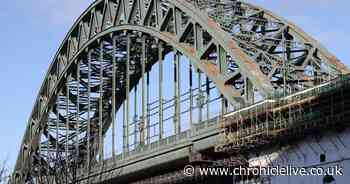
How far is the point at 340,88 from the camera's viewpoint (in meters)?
46.9

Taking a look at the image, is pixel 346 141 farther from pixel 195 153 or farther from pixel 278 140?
pixel 195 153

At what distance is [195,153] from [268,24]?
14.8 metres

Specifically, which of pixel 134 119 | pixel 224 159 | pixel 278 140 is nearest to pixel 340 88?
pixel 278 140

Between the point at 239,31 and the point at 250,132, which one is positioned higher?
the point at 239,31

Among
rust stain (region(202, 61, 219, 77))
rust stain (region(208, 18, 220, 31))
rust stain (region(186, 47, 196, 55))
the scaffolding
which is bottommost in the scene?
the scaffolding

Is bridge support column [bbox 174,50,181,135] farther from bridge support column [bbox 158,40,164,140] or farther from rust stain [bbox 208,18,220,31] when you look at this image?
rust stain [bbox 208,18,220,31]

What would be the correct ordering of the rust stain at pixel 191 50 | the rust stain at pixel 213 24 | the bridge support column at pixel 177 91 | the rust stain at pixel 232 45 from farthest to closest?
the bridge support column at pixel 177 91, the rust stain at pixel 191 50, the rust stain at pixel 213 24, the rust stain at pixel 232 45

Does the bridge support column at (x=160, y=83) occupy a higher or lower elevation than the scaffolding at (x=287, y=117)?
higher

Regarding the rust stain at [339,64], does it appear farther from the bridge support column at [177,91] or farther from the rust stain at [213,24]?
the bridge support column at [177,91]

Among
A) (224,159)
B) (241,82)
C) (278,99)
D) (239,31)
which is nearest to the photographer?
(278,99)

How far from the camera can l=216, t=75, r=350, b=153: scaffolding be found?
1858 inches

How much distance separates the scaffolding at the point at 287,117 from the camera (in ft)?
155

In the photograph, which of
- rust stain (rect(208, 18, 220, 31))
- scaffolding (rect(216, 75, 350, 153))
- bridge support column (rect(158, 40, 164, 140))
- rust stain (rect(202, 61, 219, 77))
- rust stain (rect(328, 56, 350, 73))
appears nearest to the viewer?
scaffolding (rect(216, 75, 350, 153))

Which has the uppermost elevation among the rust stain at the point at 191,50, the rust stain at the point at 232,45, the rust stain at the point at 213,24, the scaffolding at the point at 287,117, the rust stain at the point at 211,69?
the rust stain at the point at 213,24
